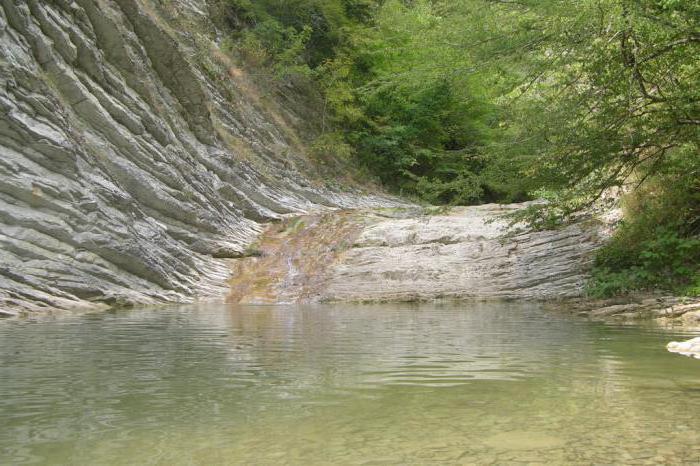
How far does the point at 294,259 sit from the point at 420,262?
137 inches

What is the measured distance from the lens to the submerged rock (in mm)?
5441

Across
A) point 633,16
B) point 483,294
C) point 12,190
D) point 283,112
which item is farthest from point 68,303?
point 283,112

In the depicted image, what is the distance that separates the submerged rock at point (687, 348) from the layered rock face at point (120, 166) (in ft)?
30.5

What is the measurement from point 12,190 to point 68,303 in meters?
2.43

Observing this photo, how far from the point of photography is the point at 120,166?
50.2 feet

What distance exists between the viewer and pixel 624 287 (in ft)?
36.9

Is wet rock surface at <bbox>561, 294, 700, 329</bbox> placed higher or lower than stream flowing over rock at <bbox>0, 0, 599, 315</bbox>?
lower

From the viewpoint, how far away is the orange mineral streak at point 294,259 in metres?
15.2

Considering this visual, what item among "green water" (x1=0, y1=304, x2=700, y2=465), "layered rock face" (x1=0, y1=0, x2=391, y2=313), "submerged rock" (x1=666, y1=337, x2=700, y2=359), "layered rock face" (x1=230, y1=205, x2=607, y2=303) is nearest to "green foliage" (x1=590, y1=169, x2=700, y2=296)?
"layered rock face" (x1=230, y1=205, x2=607, y2=303)

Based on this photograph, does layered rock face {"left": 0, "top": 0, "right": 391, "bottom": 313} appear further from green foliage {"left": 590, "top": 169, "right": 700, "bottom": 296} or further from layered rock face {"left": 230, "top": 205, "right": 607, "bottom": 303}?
green foliage {"left": 590, "top": 169, "right": 700, "bottom": 296}

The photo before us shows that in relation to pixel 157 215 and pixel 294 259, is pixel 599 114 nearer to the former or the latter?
pixel 294 259

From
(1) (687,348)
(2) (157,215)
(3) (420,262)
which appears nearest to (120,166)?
(2) (157,215)

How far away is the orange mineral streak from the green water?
25.6 ft

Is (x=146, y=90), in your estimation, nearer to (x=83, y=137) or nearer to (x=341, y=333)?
(x=83, y=137)
